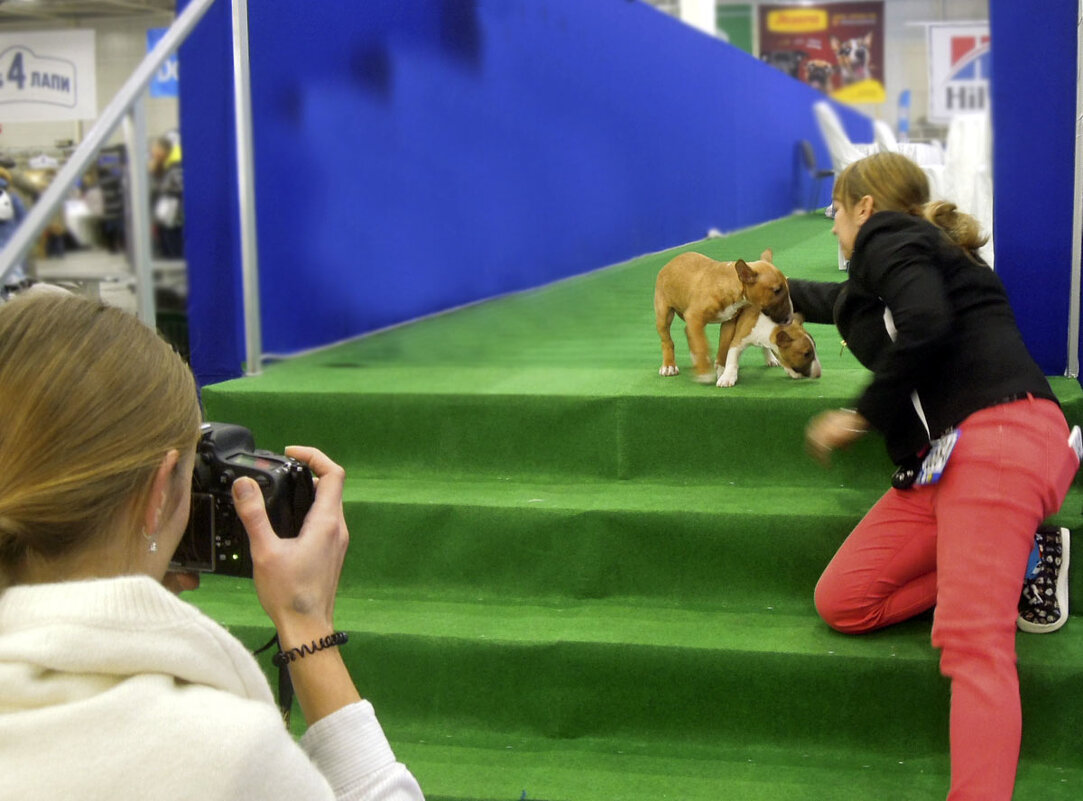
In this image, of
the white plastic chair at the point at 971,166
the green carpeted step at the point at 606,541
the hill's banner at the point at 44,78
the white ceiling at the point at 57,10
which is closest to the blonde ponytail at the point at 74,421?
the green carpeted step at the point at 606,541

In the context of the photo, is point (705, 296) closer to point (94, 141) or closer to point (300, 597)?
point (94, 141)

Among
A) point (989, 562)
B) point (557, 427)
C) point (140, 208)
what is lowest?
point (989, 562)

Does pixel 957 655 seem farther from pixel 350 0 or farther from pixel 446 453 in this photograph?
pixel 350 0

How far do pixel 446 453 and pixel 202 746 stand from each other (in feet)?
6.12

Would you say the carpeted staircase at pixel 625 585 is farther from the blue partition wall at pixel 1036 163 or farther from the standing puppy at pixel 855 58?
the standing puppy at pixel 855 58

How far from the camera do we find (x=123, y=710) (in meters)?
0.64

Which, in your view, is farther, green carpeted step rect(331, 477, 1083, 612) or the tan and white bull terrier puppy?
the tan and white bull terrier puppy

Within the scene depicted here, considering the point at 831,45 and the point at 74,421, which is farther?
the point at 831,45

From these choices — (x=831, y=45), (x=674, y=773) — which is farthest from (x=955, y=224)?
(x=674, y=773)

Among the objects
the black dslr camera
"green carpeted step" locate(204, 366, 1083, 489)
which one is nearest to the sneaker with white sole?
"green carpeted step" locate(204, 366, 1083, 489)

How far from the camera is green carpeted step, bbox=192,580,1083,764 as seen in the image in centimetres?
192

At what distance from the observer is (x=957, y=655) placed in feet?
5.40

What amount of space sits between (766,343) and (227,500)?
1.64 meters

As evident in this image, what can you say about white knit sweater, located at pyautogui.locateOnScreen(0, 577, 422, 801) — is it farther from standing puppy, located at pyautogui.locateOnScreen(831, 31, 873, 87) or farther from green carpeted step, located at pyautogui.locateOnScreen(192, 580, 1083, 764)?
standing puppy, located at pyautogui.locateOnScreen(831, 31, 873, 87)
